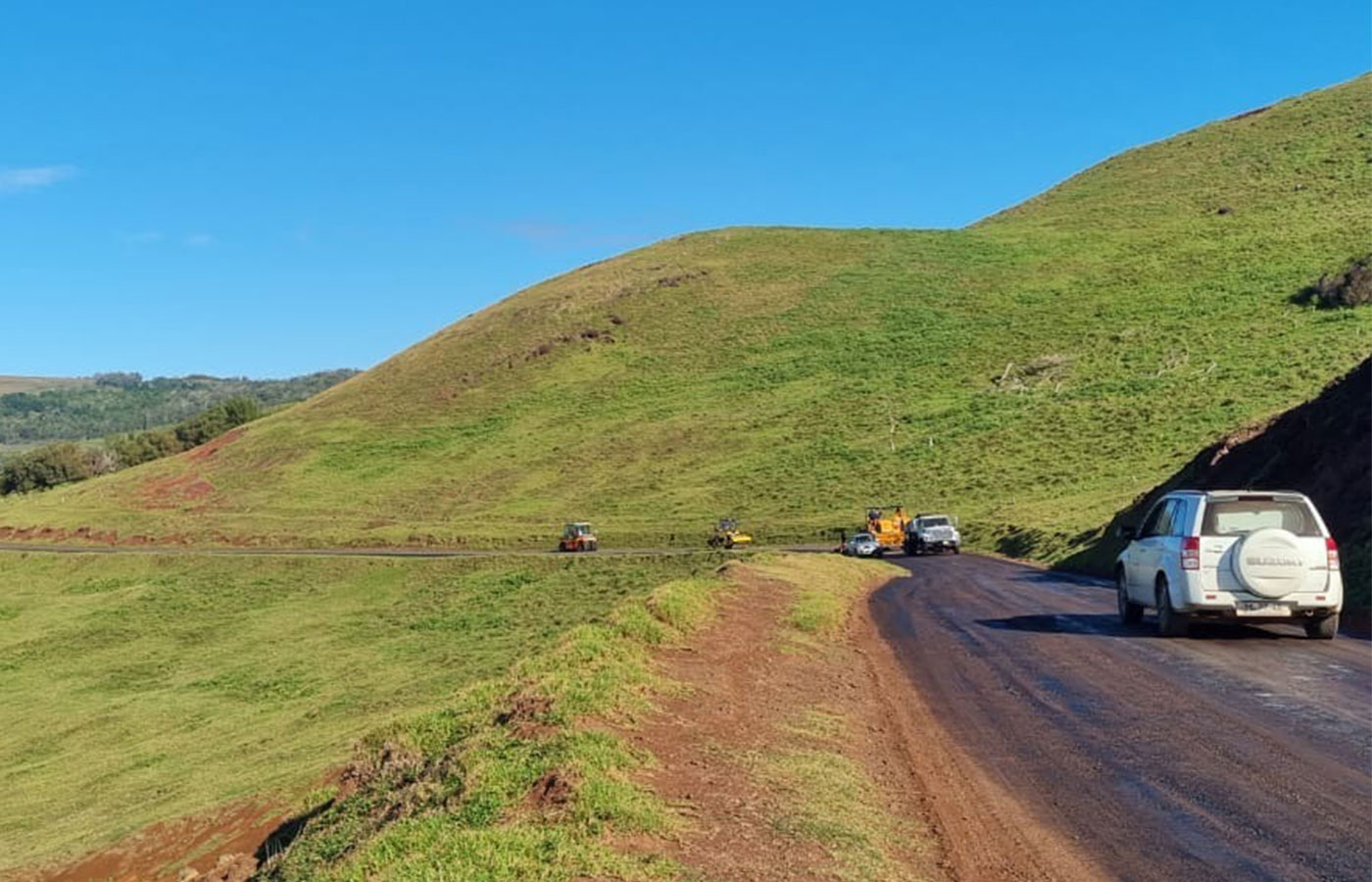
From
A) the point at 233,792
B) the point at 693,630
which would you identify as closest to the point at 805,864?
→ the point at 693,630

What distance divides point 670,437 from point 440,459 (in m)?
18.0

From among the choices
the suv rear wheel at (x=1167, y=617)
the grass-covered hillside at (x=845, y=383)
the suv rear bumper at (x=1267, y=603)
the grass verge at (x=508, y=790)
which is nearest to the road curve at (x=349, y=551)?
the grass-covered hillside at (x=845, y=383)

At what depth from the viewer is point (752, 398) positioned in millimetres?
88375

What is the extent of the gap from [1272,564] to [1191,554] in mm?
1019

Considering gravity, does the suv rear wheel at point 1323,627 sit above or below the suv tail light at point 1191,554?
below

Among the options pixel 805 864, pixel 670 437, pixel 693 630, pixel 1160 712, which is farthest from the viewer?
pixel 670 437

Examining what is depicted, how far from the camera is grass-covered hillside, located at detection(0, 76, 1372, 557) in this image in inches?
2579

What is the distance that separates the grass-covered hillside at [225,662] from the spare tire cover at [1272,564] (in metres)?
10.9

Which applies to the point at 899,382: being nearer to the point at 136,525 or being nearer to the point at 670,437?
the point at 670,437

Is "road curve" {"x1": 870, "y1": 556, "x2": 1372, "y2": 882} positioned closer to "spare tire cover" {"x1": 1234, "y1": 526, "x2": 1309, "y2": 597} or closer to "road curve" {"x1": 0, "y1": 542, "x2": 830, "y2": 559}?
"spare tire cover" {"x1": 1234, "y1": 526, "x2": 1309, "y2": 597}

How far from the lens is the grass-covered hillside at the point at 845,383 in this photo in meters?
65.5

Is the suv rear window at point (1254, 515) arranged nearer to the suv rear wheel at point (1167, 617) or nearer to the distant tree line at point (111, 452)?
the suv rear wheel at point (1167, 617)

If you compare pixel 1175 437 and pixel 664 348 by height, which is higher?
pixel 664 348

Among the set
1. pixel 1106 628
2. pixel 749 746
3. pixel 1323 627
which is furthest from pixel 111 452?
pixel 749 746
